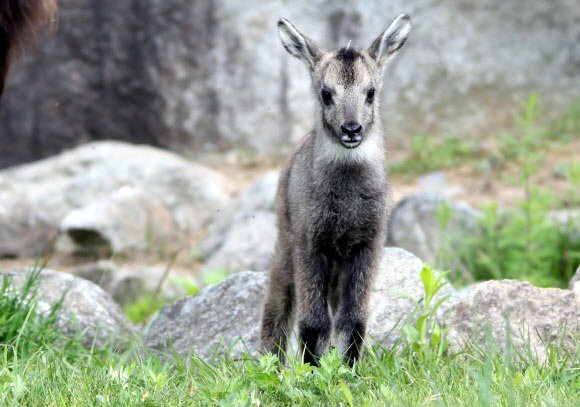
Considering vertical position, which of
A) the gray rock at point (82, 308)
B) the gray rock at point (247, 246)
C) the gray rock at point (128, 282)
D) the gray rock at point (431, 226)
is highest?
the gray rock at point (82, 308)

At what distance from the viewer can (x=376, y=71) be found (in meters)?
5.73

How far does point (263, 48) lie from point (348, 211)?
7215mm

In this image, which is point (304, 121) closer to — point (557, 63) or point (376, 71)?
point (557, 63)

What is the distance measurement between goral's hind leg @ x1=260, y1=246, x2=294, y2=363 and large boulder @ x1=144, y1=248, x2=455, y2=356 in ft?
0.72

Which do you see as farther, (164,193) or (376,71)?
(164,193)

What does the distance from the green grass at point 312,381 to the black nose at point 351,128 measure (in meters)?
0.89

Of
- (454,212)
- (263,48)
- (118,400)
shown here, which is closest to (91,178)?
(263,48)

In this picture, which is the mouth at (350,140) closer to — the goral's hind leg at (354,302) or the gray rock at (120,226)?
the goral's hind leg at (354,302)

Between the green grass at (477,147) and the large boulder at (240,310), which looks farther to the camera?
the green grass at (477,147)

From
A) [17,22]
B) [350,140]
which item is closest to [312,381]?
[350,140]

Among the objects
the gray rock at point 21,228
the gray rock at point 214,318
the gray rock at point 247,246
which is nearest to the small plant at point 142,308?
the gray rock at point 247,246

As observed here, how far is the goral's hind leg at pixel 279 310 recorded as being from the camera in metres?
5.75

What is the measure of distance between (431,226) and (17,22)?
522cm

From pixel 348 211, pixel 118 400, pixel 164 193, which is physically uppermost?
pixel 348 211
